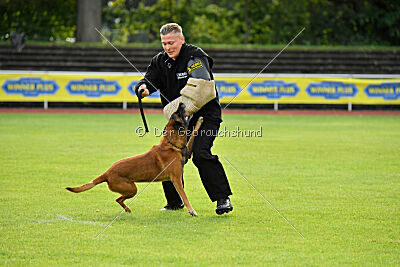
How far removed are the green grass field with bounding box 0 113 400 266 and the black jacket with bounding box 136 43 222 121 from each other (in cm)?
112

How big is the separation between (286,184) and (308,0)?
31496mm

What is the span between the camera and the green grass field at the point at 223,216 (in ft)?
17.1

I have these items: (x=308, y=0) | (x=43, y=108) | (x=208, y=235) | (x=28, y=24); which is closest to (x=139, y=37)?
(x=28, y=24)

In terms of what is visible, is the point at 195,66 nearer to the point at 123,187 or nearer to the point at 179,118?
the point at 179,118

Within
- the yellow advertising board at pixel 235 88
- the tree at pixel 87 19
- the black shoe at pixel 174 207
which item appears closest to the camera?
the black shoe at pixel 174 207

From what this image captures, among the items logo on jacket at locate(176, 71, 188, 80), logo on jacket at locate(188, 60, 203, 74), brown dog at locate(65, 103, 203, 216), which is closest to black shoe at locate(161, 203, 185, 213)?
brown dog at locate(65, 103, 203, 216)

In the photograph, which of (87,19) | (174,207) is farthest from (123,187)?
(87,19)

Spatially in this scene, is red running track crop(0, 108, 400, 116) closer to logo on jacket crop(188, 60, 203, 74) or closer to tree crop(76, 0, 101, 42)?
tree crop(76, 0, 101, 42)

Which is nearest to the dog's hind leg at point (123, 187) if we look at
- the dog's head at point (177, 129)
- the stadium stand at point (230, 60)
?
the dog's head at point (177, 129)

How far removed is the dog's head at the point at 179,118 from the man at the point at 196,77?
32cm

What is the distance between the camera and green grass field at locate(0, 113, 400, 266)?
5.23 m

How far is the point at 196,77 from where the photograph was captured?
6.54 metres

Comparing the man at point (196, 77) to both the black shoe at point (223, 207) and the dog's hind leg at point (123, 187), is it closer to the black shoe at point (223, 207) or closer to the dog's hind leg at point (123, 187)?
the black shoe at point (223, 207)

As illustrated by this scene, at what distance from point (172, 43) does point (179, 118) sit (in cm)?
78
